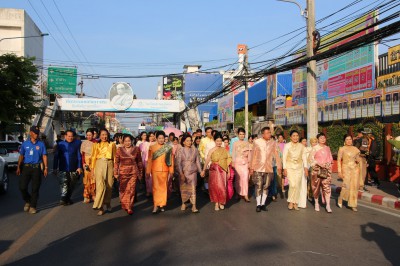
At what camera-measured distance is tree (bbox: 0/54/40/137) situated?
78.8 ft

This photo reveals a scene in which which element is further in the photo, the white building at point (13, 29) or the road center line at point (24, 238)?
the white building at point (13, 29)

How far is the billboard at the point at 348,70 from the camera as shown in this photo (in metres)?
16.3

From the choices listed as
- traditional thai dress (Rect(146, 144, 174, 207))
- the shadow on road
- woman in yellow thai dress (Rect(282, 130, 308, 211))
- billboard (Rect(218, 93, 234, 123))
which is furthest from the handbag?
billboard (Rect(218, 93, 234, 123))

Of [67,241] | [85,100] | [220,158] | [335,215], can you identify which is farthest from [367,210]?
[85,100]

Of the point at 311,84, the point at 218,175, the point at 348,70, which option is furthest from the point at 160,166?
the point at 348,70

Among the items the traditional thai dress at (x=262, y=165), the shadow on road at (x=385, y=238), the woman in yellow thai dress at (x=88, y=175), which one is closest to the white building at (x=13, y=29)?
the woman in yellow thai dress at (x=88, y=175)

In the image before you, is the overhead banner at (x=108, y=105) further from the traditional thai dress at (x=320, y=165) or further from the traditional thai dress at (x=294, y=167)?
the traditional thai dress at (x=320, y=165)

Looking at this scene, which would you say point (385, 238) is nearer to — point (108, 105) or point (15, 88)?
point (15, 88)

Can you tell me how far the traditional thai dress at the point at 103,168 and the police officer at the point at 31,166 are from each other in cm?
105

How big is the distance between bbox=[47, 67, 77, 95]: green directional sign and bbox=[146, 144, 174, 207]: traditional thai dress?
25.4 meters

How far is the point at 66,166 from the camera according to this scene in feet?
29.6

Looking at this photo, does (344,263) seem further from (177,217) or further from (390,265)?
(177,217)

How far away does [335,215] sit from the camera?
8.03 m

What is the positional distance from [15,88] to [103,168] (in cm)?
1908
